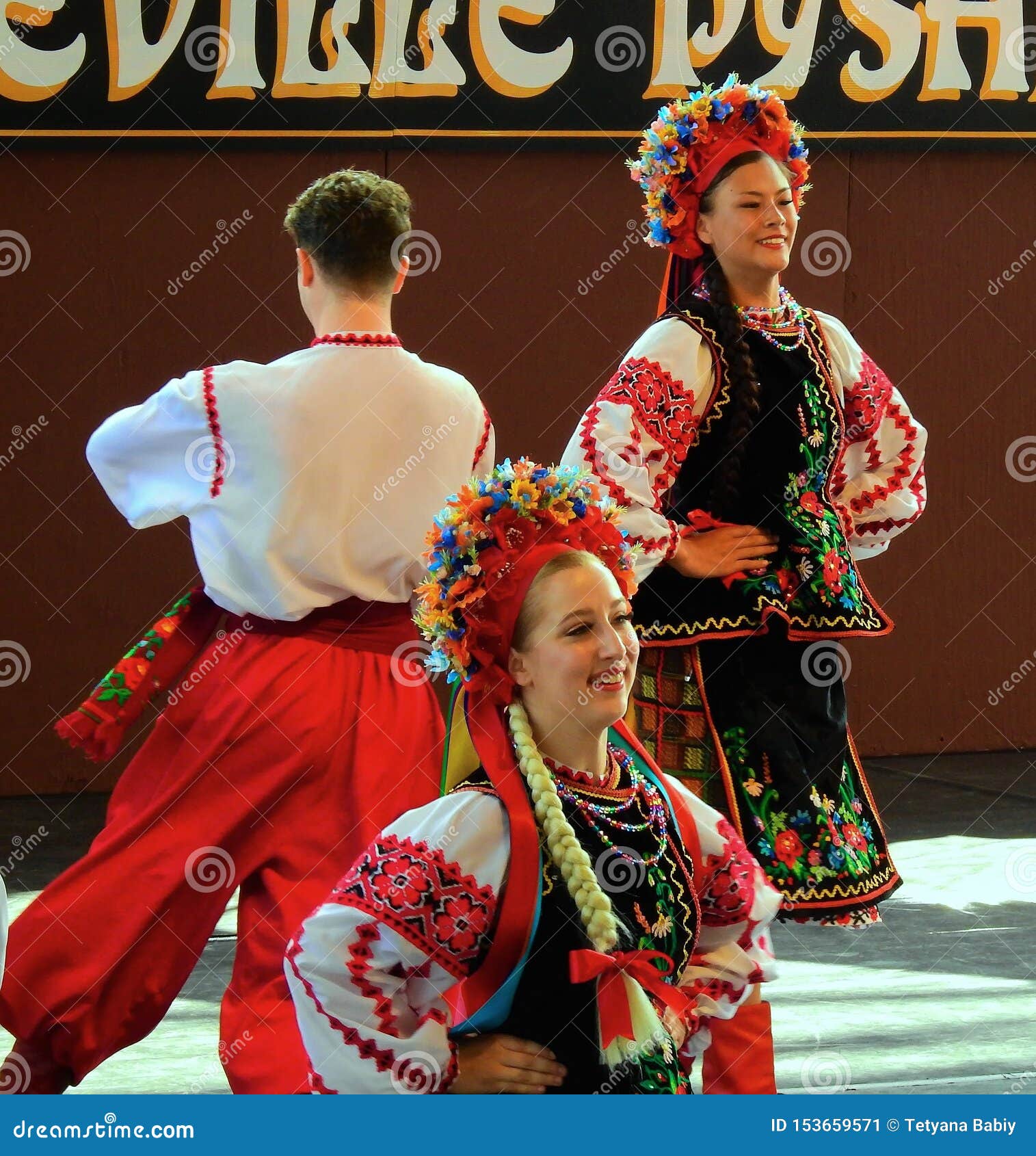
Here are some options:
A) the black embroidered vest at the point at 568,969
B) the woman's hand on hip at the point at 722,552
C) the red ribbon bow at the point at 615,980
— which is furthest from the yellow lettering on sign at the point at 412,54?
the red ribbon bow at the point at 615,980

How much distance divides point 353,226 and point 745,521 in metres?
0.75

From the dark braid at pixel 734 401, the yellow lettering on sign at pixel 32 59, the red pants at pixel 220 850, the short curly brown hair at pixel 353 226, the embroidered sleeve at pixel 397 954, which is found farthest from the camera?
the yellow lettering on sign at pixel 32 59

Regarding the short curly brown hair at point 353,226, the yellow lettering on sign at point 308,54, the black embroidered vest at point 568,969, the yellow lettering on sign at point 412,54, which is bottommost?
the black embroidered vest at point 568,969

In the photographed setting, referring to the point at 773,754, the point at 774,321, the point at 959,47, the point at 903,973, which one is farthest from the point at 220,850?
the point at 959,47

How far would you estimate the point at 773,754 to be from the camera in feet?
9.09

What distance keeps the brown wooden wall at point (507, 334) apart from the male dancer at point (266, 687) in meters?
2.66

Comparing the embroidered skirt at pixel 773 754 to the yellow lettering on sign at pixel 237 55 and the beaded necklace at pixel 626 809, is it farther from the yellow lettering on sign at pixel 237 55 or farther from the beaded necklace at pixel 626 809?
the yellow lettering on sign at pixel 237 55

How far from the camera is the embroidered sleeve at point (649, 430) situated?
8.90 ft

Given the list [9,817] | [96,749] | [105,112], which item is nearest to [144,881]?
[96,749]

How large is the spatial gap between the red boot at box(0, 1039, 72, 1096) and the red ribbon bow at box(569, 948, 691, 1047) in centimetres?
116

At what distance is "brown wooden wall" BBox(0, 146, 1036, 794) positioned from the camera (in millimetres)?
5254

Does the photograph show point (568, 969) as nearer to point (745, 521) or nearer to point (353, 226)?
point (745, 521)

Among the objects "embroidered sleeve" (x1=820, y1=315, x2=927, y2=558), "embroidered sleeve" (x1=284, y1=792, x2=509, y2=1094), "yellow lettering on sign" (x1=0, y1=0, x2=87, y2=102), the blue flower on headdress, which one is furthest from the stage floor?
"yellow lettering on sign" (x1=0, y1=0, x2=87, y2=102)

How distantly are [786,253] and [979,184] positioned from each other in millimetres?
3293
